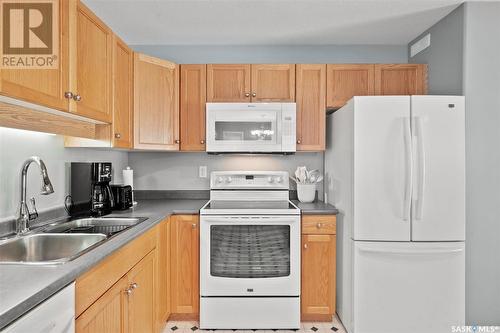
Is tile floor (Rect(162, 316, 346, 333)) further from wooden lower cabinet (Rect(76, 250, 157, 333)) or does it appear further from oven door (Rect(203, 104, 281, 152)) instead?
oven door (Rect(203, 104, 281, 152))

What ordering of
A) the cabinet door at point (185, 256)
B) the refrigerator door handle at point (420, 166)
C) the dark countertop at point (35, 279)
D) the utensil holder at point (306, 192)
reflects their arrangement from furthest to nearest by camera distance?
1. the utensil holder at point (306, 192)
2. the cabinet door at point (185, 256)
3. the refrigerator door handle at point (420, 166)
4. the dark countertop at point (35, 279)

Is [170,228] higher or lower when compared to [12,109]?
lower

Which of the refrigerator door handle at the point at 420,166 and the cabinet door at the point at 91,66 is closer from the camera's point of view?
the cabinet door at the point at 91,66

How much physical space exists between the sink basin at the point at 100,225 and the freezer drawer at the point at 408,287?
155 centimetres

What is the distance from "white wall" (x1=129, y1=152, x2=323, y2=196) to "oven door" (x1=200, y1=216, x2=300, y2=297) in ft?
2.70

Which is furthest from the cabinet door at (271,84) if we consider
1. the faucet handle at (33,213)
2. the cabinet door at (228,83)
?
the faucet handle at (33,213)

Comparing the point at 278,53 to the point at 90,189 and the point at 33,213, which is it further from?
the point at 33,213

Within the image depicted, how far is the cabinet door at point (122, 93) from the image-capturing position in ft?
6.84

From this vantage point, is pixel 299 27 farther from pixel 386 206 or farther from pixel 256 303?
pixel 256 303

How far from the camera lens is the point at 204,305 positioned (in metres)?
2.34

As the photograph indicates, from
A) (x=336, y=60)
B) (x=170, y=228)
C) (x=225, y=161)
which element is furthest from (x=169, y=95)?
(x=336, y=60)

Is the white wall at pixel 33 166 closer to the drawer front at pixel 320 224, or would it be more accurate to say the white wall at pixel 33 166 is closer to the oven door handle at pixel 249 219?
the oven door handle at pixel 249 219

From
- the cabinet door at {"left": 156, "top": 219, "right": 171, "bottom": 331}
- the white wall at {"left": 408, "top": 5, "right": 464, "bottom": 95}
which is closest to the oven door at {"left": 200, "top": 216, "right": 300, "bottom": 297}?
the cabinet door at {"left": 156, "top": 219, "right": 171, "bottom": 331}

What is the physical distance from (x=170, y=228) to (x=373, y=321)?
1622 millimetres
